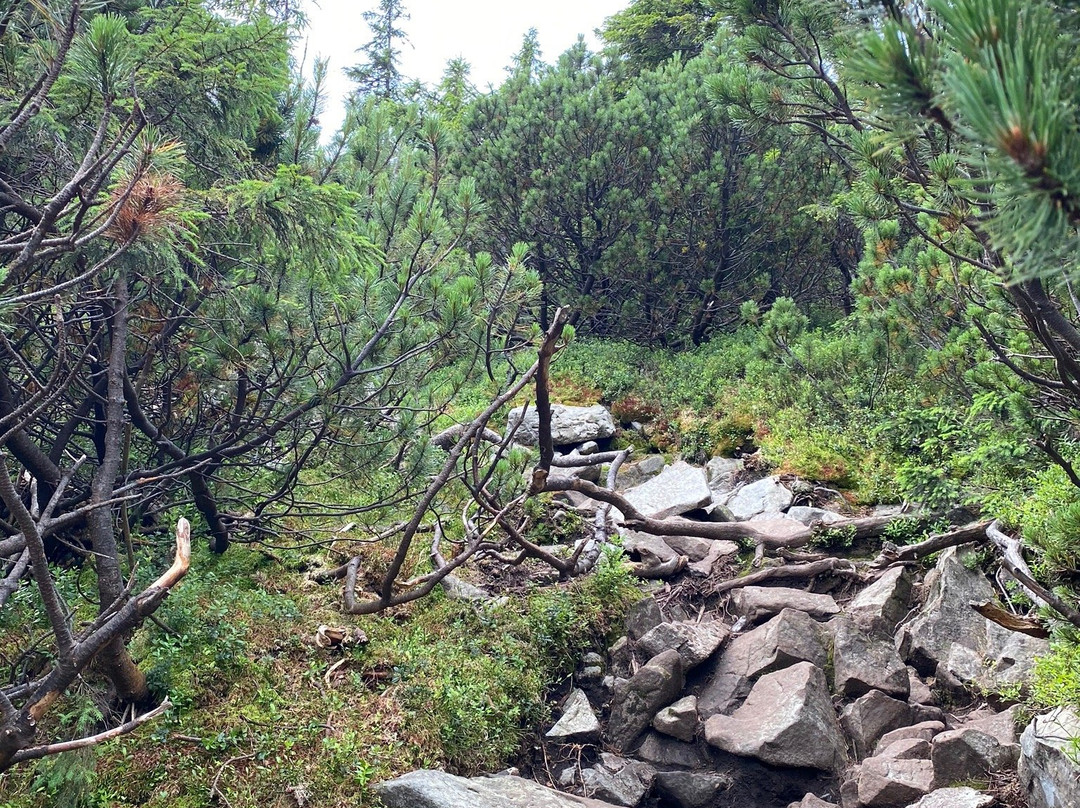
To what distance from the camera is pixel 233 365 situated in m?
4.29

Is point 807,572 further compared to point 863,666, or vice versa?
point 807,572

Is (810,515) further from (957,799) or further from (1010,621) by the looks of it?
(957,799)

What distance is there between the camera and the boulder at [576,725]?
14.5ft

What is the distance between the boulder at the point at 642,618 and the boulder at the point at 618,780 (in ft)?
3.23

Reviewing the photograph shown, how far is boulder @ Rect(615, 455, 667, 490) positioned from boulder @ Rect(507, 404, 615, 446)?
663mm

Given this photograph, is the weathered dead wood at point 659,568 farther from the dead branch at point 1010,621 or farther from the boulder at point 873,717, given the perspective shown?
the dead branch at point 1010,621

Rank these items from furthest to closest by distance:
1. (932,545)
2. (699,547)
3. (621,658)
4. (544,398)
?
(699,547) < (932,545) < (621,658) < (544,398)

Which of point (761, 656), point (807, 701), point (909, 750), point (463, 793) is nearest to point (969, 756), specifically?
point (909, 750)

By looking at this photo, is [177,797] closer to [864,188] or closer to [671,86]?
[864,188]

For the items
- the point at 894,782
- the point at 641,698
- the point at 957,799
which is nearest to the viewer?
the point at 957,799

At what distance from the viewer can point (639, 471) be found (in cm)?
899

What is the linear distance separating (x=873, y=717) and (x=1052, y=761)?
115 cm

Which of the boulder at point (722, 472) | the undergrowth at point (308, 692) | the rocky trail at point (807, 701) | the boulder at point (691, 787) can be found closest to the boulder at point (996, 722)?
the rocky trail at point (807, 701)

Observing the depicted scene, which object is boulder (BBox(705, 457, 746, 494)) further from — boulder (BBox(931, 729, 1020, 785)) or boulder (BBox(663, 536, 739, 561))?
boulder (BBox(931, 729, 1020, 785))
